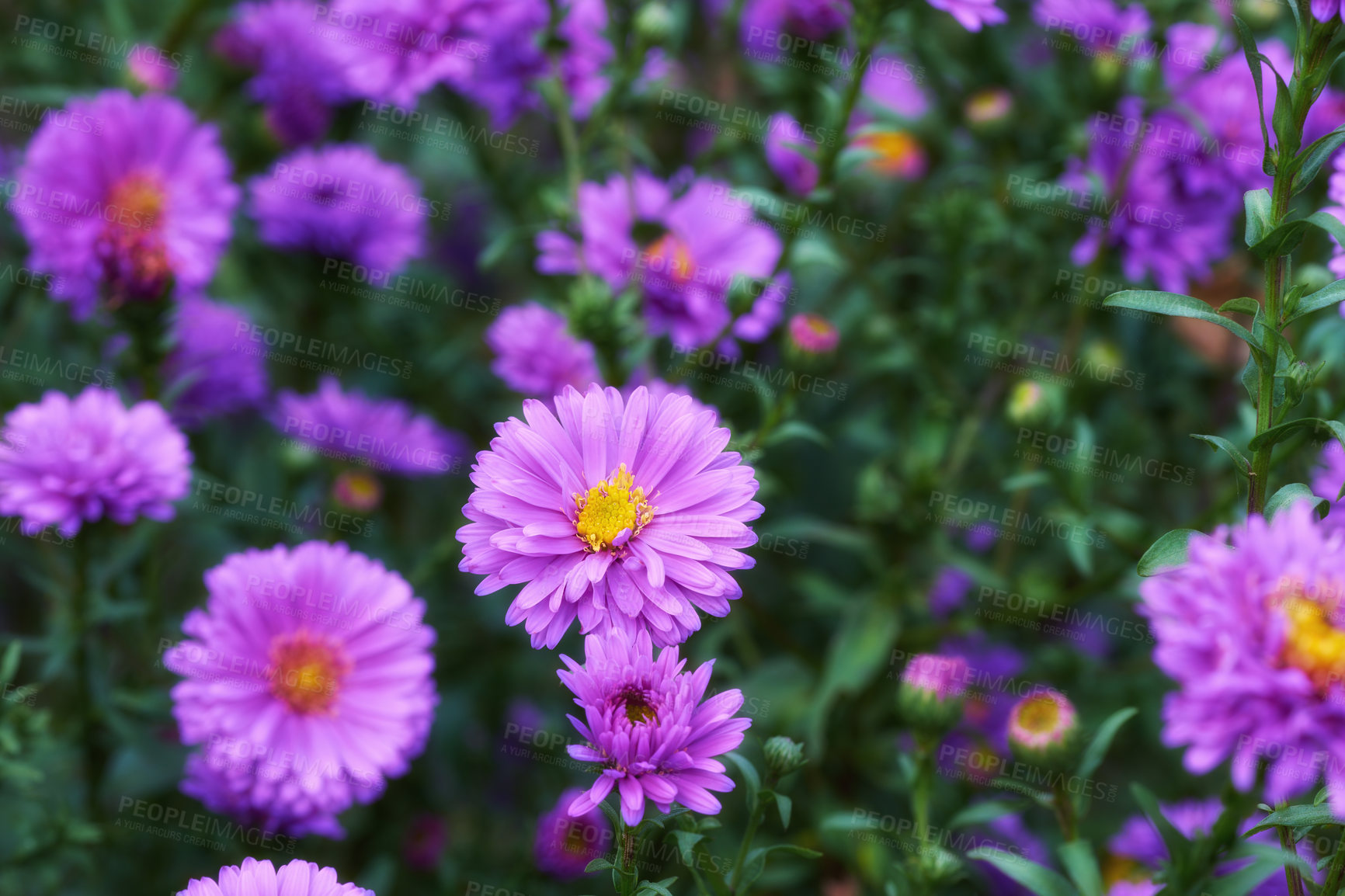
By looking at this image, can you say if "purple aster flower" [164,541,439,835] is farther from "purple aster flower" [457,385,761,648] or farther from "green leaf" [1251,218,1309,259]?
"green leaf" [1251,218,1309,259]

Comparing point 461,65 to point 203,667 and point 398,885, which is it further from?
point 398,885

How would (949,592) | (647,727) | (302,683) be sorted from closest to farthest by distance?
(647,727) → (302,683) → (949,592)

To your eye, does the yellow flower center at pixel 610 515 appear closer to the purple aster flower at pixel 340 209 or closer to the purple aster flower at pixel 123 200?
the purple aster flower at pixel 123 200

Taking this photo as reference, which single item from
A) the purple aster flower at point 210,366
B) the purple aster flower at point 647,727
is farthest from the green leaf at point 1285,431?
the purple aster flower at point 210,366

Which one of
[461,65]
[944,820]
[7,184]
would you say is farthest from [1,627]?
[944,820]

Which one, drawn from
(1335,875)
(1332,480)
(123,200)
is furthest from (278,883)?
(123,200)
